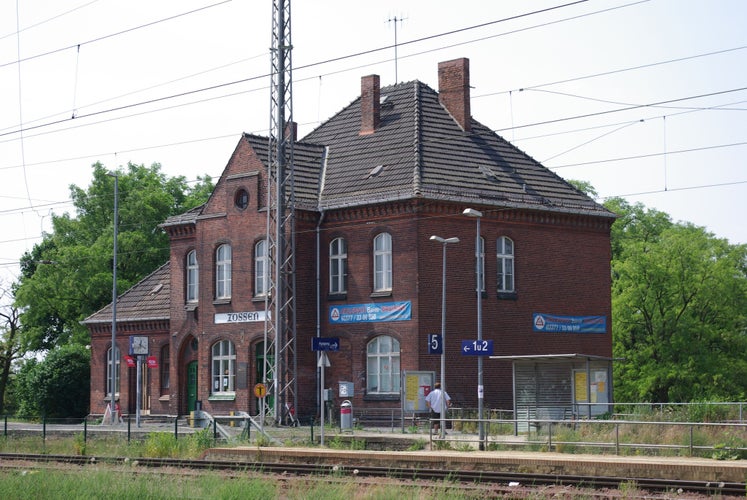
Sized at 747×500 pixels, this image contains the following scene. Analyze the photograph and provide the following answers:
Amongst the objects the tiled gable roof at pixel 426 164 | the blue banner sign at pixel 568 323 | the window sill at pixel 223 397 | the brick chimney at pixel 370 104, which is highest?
the brick chimney at pixel 370 104

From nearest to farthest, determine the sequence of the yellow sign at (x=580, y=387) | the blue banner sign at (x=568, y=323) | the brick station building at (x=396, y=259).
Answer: the yellow sign at (x=580, y=387) < the brick station building at (x=396, y=259) < the blue banner sign at (x=568, y=323)

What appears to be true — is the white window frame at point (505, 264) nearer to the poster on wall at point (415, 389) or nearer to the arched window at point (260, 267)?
the poster on wall at point (415, 389)

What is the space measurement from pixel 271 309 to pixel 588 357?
41.4ft

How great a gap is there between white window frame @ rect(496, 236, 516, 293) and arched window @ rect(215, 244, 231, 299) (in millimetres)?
10169

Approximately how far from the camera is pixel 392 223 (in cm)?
4094

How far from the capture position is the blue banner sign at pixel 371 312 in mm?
40250

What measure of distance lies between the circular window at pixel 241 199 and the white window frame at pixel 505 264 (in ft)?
30.8

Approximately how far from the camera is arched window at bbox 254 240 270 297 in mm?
43156

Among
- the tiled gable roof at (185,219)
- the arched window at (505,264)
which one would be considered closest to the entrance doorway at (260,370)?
the tiled gable roof at (185,219)

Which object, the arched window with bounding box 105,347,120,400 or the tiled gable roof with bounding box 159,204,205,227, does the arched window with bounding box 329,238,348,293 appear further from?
the arched window with bounding box 105,347,120,400

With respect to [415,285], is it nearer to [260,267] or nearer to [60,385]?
[260,267]

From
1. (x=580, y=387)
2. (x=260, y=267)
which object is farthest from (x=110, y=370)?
(x=580, y=387)

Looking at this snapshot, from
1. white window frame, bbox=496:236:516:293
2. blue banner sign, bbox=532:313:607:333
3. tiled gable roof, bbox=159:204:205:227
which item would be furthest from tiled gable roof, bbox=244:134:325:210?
Result: blue banner sign, bbox=532:313:607:333

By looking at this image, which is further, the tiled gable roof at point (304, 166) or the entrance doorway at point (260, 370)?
the tiled gable roof at point (304, 166)
